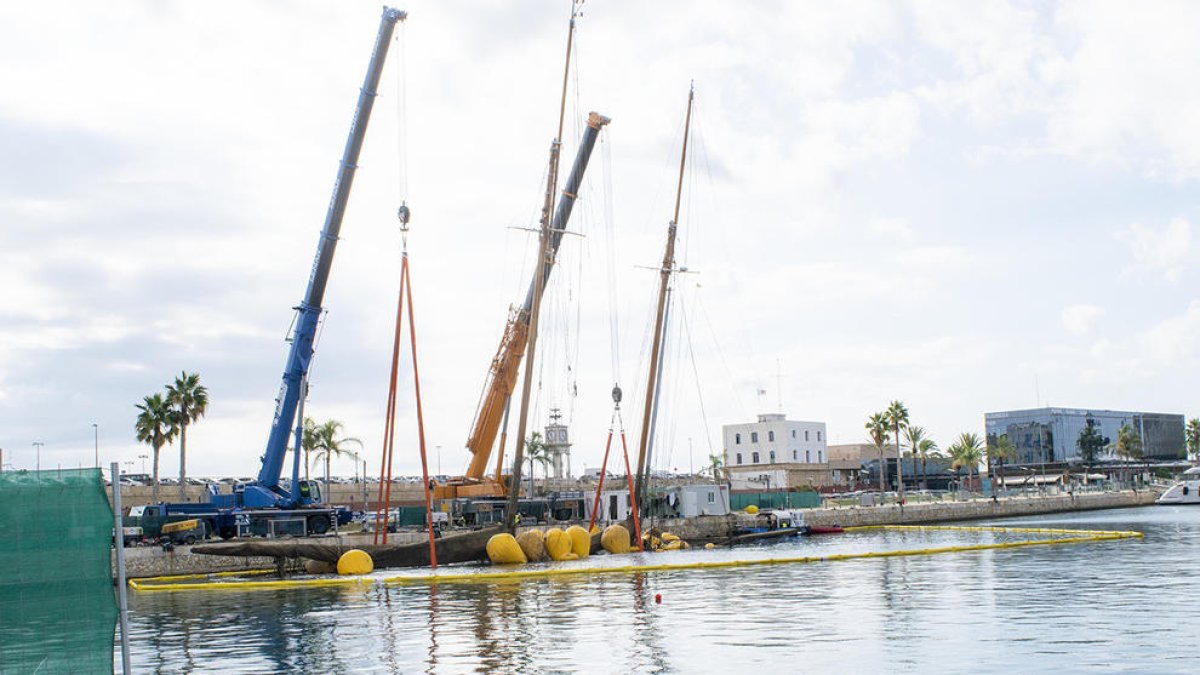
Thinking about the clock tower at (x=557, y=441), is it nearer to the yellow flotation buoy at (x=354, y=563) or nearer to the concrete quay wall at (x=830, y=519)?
the concrete quay wall at (x=830, y=519)

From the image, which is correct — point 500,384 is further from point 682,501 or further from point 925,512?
point 925,512

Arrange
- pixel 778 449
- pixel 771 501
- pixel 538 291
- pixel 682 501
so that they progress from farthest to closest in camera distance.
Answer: pixel 778 449 → pixel 771 501 → pixel 682 501 → pixel 538 291

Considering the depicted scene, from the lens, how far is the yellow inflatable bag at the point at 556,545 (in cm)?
5844

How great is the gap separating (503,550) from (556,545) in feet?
11.3

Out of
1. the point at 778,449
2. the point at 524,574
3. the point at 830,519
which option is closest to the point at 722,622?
the point at 524,574

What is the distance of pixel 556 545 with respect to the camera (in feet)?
192

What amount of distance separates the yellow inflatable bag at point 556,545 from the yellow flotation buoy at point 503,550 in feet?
7.52

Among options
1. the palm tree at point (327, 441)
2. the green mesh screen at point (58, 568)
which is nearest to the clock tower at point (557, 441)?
the palm tree at point (327, 441)

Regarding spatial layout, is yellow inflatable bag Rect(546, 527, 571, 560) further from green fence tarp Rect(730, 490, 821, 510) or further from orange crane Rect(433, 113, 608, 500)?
green fence tarp Rect(730, 490, 821, 510)

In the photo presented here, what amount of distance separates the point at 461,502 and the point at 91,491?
60942mm

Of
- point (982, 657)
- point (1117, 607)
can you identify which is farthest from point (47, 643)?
point (1117, 607)

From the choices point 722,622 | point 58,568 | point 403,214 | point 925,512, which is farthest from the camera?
point 925,512

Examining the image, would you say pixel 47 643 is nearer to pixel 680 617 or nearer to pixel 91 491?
pixel 91 491

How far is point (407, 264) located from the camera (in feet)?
159
